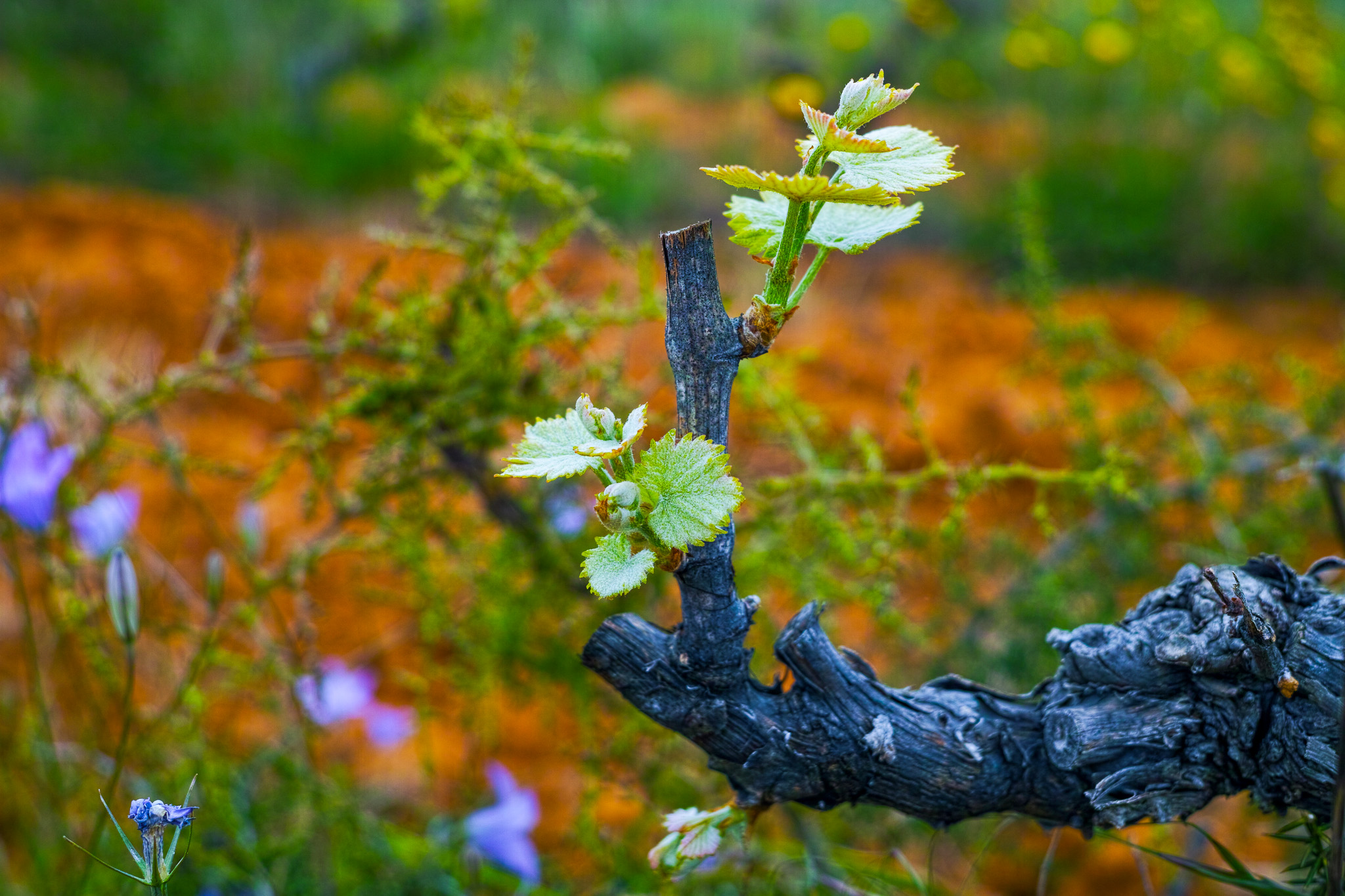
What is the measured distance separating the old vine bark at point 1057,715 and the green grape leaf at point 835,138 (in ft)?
0.32

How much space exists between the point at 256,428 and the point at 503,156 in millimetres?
1503

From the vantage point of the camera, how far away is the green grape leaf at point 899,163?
238 millimetres

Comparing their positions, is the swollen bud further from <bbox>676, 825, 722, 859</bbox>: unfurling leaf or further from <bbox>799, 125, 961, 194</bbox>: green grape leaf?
<bbox>799, 125, 961, 194</bbox>: green grape leaf

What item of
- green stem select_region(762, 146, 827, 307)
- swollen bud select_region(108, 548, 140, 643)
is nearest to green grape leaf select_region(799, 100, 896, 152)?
green stem select_region(762, 146, 827, 307)

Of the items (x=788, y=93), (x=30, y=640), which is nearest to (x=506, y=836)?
(x=30, y=640)

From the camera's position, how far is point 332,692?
89cm

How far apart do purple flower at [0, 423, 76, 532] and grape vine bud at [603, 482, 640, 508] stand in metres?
0.52

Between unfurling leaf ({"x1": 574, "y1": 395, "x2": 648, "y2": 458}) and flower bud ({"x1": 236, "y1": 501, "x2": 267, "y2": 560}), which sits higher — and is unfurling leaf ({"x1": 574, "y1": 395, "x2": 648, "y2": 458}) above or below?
above

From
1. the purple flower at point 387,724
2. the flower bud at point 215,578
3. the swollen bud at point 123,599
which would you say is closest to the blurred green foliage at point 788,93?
the purple flower at point 387,724

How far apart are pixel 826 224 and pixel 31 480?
0.60 metres

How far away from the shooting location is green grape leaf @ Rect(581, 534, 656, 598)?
25cm

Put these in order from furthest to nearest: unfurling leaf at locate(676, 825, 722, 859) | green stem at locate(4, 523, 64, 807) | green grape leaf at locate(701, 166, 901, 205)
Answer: green stem at locate(4, 523, 64, 807) → unfurling leaf at locate(676, 825, 722, 859) → green grape leaf at locate(701, 166, 901, 205)

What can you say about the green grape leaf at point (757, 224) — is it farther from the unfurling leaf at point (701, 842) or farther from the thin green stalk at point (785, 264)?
the unfurling leaf at point (701, 842)

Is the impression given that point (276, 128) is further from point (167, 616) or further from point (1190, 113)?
point (1190, 113)
